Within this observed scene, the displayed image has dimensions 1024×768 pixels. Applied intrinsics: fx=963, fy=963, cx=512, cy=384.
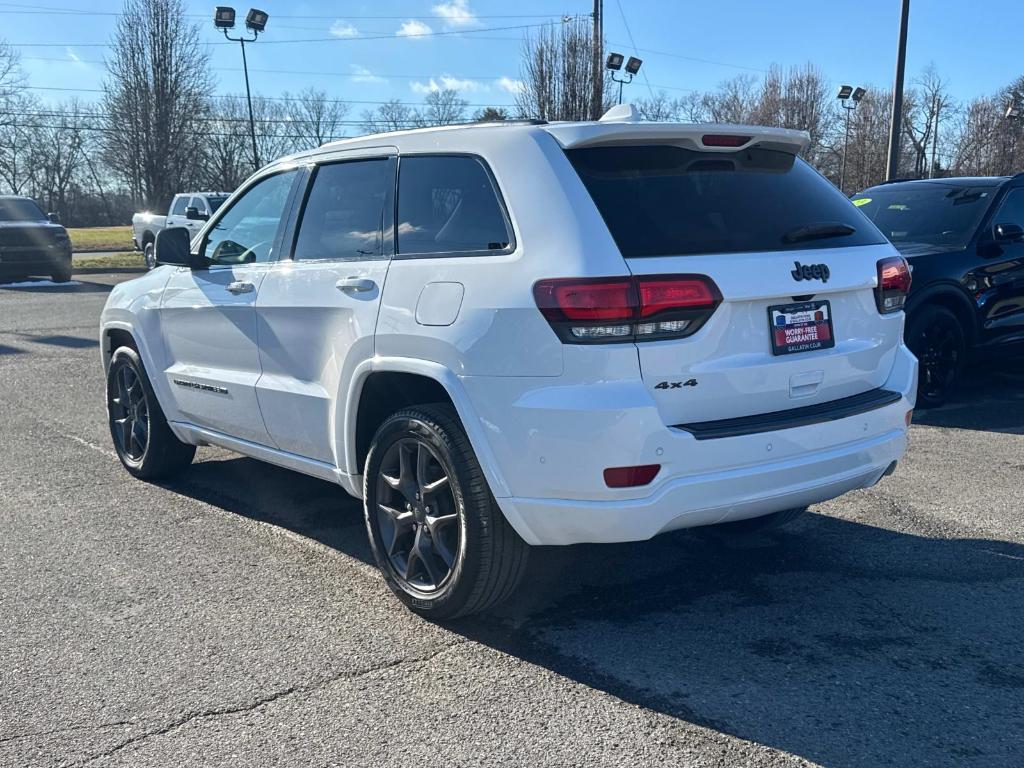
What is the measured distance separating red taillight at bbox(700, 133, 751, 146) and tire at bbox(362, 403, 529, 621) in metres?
1.39

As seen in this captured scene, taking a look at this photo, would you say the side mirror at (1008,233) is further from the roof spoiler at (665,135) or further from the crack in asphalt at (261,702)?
the crack in asphalt at (261,702)

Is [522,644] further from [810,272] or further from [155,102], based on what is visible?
[155,102]

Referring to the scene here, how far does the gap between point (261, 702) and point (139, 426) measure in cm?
322

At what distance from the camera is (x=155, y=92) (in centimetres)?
3919

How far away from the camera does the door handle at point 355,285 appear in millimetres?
3891

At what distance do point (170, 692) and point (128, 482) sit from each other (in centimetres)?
292

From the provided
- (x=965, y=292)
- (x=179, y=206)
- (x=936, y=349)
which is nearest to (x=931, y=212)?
(x=965, y=292)

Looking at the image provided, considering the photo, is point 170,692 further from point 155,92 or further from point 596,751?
point 155,92

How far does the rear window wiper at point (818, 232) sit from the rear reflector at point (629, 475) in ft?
3.53

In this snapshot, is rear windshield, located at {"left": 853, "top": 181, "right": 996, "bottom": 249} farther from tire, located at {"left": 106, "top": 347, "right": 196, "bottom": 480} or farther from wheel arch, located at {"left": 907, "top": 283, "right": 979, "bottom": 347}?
tire, located at {"left": 106, "top": 347, "right": 196, "bottom": 480}

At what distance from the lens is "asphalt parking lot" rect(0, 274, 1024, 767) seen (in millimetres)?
2898

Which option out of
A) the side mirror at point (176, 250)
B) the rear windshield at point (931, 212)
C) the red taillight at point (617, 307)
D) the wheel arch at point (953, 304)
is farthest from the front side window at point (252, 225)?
the rear windshield at point (931, 212)

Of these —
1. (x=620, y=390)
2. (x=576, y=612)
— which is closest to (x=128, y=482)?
(x=576, y=612)

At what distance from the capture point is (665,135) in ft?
11.5
